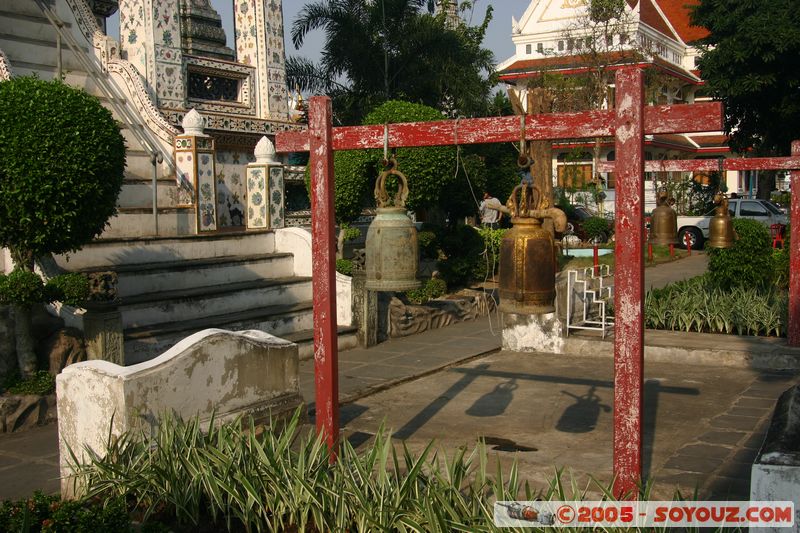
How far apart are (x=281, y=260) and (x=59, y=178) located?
531 cm

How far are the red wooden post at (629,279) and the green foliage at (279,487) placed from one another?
392 millimetres

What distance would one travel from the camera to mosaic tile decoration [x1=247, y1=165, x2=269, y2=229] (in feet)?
43.8

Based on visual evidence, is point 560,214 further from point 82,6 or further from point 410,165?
point 82,6

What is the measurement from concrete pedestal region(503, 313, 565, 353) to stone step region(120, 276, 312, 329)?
10.0 ft

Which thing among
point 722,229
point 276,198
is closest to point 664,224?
point 722,229

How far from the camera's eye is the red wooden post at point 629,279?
4.89 m

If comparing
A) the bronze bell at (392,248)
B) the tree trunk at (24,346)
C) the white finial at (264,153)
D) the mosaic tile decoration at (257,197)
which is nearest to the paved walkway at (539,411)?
the tree trunk at (24,346)

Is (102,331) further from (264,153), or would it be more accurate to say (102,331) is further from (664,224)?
(664,224)

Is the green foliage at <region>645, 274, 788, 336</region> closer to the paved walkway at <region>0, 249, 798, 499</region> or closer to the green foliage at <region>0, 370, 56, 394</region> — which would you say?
the paved walkway at <region>0, 249, 798, 499</region>

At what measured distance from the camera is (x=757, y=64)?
2017 centimetres

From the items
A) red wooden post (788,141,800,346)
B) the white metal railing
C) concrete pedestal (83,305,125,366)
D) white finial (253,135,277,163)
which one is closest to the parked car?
the white metal railing

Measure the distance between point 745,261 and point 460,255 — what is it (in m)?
5.27

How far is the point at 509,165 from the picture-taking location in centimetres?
2156

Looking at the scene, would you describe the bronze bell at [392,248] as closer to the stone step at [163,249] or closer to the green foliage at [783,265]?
the stone step at [163,249]
